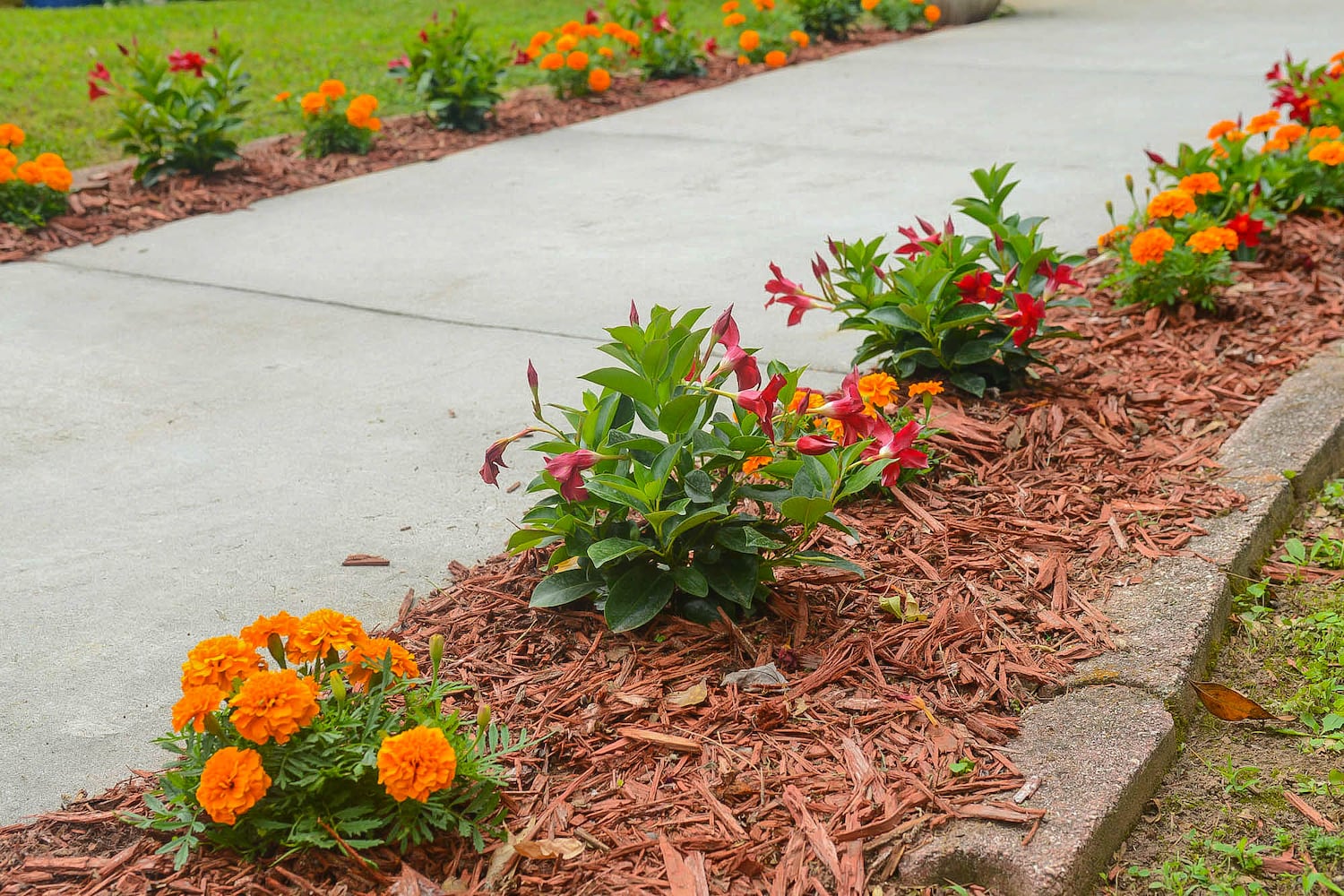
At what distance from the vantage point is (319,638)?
216 cm

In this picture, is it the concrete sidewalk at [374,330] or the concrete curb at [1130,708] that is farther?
the concrete sidewalk at [374,330]

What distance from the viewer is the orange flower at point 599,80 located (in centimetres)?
830

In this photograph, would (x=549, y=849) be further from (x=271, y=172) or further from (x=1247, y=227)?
(x=271, y=172)

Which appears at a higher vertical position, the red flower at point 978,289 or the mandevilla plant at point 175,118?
the mandevilla plant at point 175,118

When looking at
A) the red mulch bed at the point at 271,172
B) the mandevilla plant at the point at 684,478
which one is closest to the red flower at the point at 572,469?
the mandevilla plant at the point at 684,478

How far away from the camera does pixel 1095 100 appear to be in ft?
26.7

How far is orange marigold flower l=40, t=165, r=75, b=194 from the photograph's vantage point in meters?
5.80

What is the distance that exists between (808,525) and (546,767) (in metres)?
0.68

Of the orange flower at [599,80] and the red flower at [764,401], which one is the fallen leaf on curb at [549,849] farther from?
the orange flower at [599,80]

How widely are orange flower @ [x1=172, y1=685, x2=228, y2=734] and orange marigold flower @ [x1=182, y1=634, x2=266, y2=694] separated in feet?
0.06

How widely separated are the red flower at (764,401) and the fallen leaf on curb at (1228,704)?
99 centimetres

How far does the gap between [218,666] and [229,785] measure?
0.69ft

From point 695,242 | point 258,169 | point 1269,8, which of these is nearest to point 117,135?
point 258,169

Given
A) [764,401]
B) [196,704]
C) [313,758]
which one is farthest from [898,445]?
[196,704]
